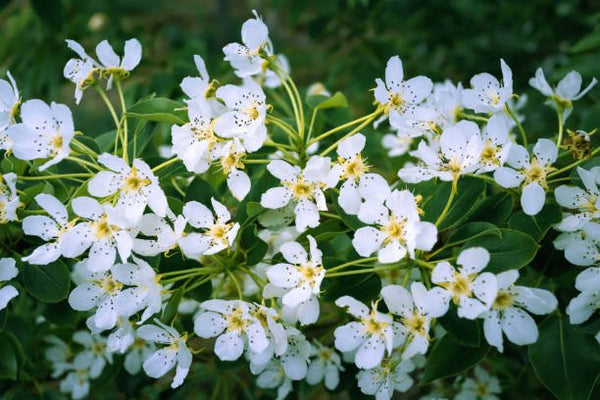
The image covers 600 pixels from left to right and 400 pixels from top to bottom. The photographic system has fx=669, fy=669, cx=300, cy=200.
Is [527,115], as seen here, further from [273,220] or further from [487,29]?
[273,220]

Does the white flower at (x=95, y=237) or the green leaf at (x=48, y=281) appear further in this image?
the green leaf at (x=48, y=281)

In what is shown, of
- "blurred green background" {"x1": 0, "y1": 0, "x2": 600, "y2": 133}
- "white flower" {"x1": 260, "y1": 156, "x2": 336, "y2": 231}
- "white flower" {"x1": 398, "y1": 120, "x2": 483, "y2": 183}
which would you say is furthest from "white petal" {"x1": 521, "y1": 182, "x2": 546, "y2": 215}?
"blurred green background" {"x1": 0, "y1": 0, "x2": 600, "y2": 133}

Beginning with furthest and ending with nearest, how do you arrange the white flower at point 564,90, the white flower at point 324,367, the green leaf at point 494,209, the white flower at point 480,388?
the white flower at point 480,388
the white flower at point 324,367
the white flower at point 564,90
the green leaf at point 494,209

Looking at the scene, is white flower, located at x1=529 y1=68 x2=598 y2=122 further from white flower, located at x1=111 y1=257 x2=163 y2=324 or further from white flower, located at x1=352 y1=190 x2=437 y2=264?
white flower, located at x1=111 y1=257 x2=163 y2=324

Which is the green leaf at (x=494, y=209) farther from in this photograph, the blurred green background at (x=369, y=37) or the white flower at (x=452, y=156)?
the blurred green background at (x=369, y=37)

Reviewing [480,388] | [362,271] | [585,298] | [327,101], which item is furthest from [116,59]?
[480,388]

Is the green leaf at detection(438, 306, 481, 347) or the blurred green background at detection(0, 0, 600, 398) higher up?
the green leaf at detection(438, 306, 481, 347)

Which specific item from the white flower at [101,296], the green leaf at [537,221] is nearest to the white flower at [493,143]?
the green leaf at [537,221]
